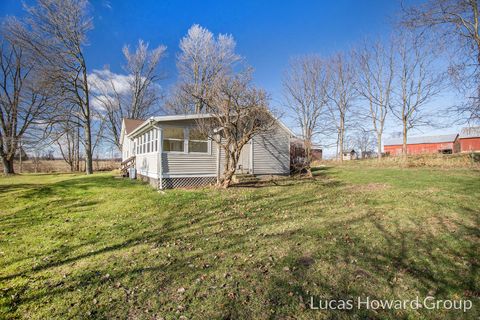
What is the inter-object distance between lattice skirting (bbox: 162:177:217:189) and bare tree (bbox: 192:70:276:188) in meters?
1.69

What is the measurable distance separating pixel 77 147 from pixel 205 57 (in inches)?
903

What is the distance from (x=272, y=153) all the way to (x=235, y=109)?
5514 millimetres

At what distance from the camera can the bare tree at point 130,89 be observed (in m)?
30.9

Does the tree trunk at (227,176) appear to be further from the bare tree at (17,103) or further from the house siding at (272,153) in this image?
the bare tree at (17,103)

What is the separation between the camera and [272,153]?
15016 millimetres

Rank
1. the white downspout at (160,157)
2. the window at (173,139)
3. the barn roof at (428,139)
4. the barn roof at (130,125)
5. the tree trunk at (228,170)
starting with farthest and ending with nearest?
the barn roof at (428,139) → the barn roof at (130,125) → the window at (173,139) → the white downspout at (160,157) → the tree trunk at (228,170)

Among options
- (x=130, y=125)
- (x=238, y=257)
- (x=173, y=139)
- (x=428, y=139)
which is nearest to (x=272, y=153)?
(x=173, y=139)

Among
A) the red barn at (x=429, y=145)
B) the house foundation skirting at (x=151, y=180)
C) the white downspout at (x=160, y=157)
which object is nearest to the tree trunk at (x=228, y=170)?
the white downspout at (x=160, y=157)

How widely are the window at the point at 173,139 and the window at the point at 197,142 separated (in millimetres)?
417

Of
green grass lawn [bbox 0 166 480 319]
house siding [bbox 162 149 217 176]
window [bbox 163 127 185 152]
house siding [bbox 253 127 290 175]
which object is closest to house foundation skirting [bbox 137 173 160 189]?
house siding [bbox 162 149 217 176]

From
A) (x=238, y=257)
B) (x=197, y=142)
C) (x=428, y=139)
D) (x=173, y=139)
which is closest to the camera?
(x=238, y=257)

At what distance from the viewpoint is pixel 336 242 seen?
15.3ft

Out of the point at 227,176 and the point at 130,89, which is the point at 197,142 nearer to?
the point at 227,176

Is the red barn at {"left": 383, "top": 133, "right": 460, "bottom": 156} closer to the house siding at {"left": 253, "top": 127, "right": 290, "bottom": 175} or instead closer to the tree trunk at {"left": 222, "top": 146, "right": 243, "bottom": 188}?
the house siding at {"left": 253, "top": 127, "right": 290, "bottom": 175}
